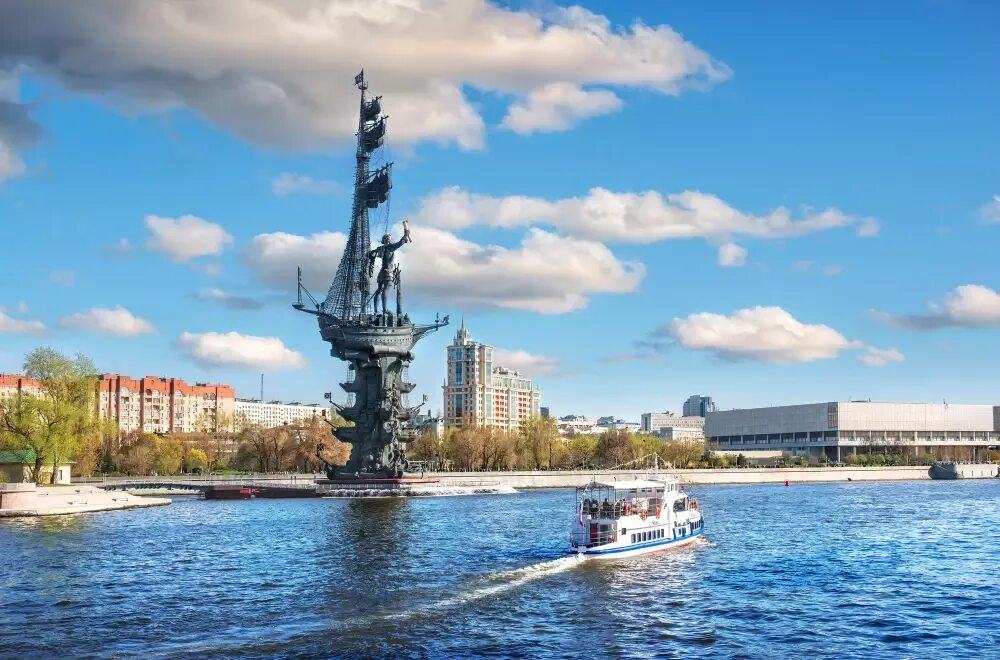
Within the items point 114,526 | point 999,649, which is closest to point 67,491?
point 114,526

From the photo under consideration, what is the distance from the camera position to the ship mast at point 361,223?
161625 mm

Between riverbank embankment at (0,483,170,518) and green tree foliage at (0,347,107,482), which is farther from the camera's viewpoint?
green tree foliage at (0,347,107,482)

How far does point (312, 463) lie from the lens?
191 meters

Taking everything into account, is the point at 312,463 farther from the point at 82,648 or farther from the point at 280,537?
the point at 82,648

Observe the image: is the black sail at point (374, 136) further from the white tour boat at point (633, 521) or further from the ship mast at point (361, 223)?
the white tour boat at point (633, 521)

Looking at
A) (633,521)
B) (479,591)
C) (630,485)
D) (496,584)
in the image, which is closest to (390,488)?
(630,485)

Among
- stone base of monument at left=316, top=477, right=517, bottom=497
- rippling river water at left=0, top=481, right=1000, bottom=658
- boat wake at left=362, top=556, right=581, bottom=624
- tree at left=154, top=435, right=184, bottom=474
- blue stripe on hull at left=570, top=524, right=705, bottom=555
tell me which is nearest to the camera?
rippling river water at left=0, top=481, right=1000, bottom=658

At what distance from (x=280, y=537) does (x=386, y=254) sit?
285 feet

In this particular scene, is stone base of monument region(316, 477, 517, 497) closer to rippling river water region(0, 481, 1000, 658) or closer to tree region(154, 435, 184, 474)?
tree region(154, 435, 184, 474)

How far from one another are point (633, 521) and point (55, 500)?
65.1 m

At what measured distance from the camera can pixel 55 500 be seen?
103375 millimetres

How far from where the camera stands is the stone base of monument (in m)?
144

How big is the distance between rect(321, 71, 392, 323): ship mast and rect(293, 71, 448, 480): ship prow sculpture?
158 mm

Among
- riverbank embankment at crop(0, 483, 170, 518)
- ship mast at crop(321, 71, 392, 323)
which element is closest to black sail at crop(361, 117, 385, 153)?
ship mast at crop(321, 71, 392, 323)
